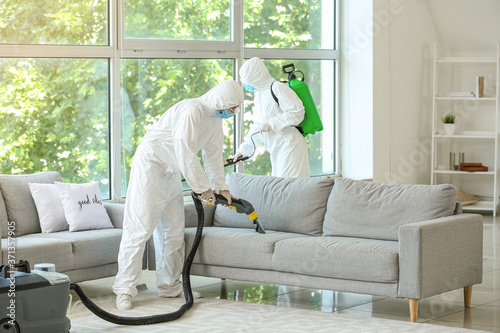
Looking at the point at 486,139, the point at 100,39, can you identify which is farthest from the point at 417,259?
the point at 486,139

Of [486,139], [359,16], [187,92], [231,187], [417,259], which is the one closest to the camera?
[417,259]

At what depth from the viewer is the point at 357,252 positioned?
4.67 m

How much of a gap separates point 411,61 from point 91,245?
5.23m

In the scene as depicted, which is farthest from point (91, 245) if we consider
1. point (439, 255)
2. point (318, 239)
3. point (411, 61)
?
point (411, 61)

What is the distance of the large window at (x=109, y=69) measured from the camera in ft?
19.9

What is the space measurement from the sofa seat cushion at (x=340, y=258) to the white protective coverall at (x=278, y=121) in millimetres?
1516

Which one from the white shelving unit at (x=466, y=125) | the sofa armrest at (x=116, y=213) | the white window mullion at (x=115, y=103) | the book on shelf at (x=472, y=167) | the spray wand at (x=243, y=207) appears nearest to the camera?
the spray wand at (x=243, y=207)

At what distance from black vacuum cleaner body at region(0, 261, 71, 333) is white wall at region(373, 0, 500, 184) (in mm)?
5263

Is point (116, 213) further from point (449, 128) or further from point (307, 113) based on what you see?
point (449, 128)

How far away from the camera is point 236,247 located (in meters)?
5.13

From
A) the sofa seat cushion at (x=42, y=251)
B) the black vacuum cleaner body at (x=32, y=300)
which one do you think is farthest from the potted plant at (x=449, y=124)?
the black vacuum cleaner body at (x=32, y=300)

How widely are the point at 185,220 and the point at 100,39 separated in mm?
1856

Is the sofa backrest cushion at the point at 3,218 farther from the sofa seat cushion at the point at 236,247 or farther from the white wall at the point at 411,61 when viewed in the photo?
the white wall at the point at 411,61

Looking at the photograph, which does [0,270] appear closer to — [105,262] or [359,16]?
[105,262]
